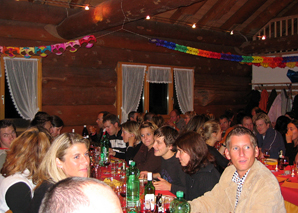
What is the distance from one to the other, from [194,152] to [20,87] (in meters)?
5.37

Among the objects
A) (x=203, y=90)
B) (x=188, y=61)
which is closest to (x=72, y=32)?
(x=188, y=61)

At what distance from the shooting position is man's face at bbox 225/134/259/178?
7.06 ft

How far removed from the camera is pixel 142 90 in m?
8.34

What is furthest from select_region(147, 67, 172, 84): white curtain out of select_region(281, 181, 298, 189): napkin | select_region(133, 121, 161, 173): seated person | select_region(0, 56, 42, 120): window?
select_region(281, 181, 298, 189): napkin

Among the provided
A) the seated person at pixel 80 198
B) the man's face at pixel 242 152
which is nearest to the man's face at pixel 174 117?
the man's face at pixel 242 152

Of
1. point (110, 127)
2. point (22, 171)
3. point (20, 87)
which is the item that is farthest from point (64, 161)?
point (20, 87)

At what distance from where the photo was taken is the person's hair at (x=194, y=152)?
8.86ft

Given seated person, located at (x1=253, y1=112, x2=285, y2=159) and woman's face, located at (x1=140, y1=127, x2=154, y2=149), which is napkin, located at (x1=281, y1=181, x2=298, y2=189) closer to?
seated person, located at (x1=253, y1=112, x2=285, y2=159)

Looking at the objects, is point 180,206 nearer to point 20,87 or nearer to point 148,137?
point 148,137

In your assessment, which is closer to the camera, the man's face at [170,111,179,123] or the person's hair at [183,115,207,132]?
the person's hair at [183,115,207,132]

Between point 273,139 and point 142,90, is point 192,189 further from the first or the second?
point 142,90

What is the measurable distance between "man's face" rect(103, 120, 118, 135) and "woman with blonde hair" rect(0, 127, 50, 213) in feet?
8.41

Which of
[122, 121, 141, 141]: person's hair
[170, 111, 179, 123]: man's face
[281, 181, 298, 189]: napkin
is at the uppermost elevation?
[170, 111, 179, 123]: man's face

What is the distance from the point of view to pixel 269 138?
4.95 metres
